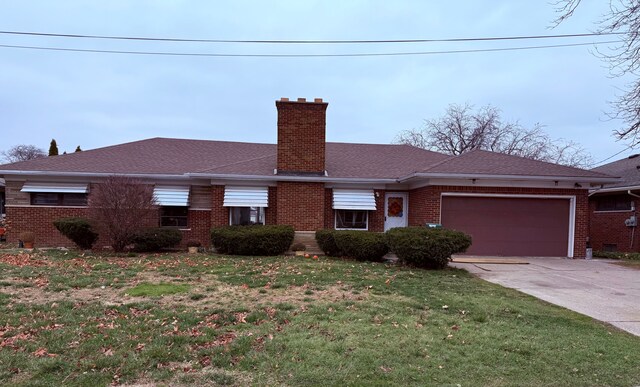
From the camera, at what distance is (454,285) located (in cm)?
845

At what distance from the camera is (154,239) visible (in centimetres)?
1297

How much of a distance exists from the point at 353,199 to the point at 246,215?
4.00m

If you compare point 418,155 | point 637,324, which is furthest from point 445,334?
point 418,155

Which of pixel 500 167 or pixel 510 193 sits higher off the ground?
pixel 500 167

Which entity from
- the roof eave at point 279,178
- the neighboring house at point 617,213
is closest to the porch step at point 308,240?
the roof eave at point 279,178

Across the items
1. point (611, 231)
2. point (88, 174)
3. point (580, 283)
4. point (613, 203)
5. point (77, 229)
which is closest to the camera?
point (580, 283)

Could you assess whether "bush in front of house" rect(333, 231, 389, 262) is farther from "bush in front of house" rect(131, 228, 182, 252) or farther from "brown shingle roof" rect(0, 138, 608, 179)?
"bush in front of house" rect(131, 228, 182, 252)

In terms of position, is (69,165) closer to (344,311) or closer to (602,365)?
(344,311)

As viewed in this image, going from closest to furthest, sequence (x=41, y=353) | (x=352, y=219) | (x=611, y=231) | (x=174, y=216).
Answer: (x=41, y=353), (x=174, y=216), (x=352, y=219), (x=611, y=231)

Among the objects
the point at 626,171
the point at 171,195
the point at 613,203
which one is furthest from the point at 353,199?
the point at 626,171

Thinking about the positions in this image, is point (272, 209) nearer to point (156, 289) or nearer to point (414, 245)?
point (414, 245)

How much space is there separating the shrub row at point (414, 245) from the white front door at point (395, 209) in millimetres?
3517

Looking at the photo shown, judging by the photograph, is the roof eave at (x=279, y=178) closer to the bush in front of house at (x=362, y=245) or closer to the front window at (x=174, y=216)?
the front window at (x=174, y=216)

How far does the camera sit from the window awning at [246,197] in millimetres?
14195
